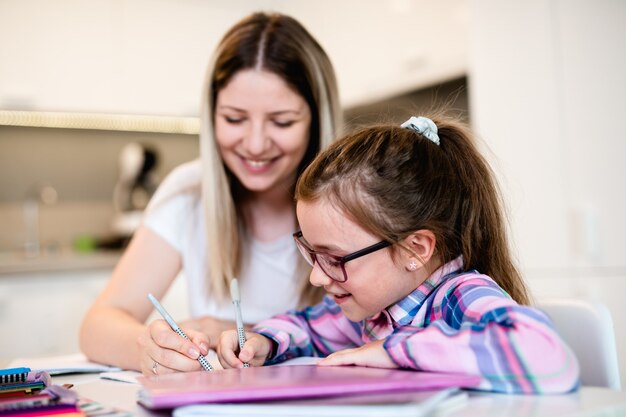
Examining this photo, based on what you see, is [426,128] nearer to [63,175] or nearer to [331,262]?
[331,262]

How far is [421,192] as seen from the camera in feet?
3.14

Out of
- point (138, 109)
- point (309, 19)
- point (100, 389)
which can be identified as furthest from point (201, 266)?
point (309, 19)

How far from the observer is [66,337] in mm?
2943

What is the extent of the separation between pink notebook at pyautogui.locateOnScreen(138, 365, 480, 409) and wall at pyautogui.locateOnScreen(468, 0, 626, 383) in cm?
162

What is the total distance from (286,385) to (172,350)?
377 mm

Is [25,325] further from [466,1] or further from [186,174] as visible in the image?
[466,1]

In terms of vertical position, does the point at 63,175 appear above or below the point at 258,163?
above

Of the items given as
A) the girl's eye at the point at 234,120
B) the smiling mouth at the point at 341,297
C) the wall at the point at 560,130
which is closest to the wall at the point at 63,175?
the wall at the point at 560,130

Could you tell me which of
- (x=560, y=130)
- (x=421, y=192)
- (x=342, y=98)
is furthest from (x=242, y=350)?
(x=342, y=98)

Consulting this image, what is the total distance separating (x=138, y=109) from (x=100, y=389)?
109 inches

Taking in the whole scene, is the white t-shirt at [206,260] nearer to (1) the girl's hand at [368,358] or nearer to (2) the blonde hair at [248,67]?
(2) the blonde hair at [248,67]

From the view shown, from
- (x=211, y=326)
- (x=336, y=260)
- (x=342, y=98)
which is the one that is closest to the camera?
(x=336, y=260)

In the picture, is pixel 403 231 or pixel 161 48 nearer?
pixel 403 231

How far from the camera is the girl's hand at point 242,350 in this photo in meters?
0.95
